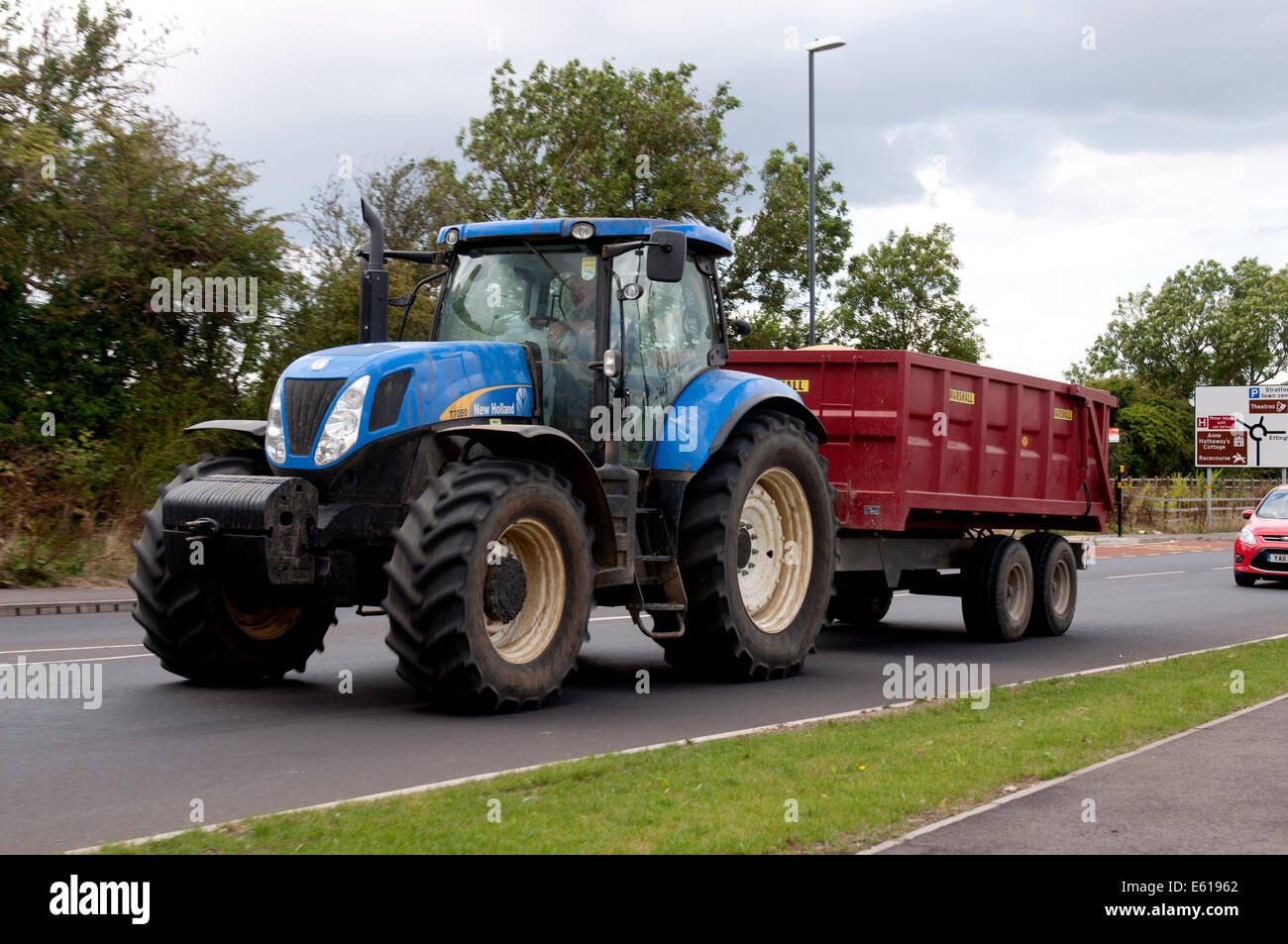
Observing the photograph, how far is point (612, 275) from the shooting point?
10.4 meters

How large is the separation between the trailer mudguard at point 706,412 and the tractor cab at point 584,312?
3.8 inches

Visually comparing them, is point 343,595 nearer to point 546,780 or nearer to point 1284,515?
point 546,780

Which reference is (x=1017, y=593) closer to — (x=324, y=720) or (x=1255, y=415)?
(x=324, y=720)

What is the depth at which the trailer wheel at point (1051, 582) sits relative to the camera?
1591cm

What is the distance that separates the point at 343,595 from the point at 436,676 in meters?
0.92

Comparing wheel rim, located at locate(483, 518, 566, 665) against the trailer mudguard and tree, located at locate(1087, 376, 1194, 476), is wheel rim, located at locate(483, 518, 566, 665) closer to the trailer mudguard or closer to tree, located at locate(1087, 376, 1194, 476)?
the trailer mudguard

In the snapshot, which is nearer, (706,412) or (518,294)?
(518,294)

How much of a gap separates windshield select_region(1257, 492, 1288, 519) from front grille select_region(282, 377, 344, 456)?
71.6 ft

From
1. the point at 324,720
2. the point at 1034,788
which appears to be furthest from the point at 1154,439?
the point at 1034,788

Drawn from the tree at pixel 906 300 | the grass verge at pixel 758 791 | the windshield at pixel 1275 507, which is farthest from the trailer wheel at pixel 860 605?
the tree at pixel 906 300

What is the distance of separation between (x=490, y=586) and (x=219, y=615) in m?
1.92

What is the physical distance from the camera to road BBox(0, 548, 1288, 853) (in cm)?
676

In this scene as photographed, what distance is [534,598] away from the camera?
9438mm
